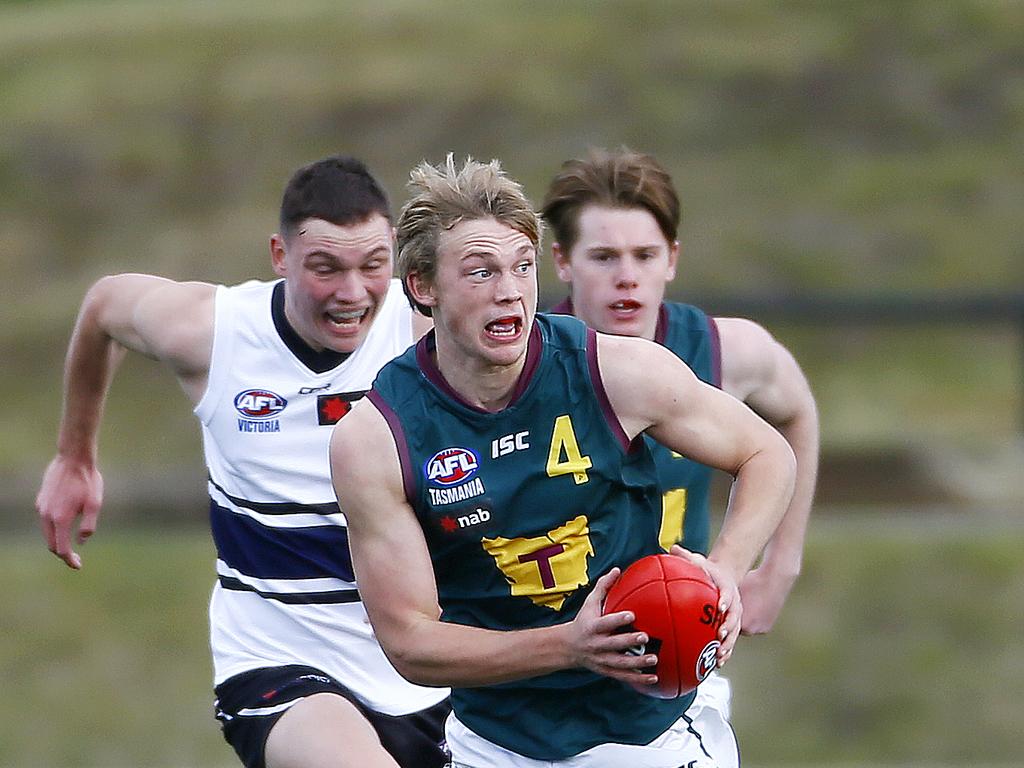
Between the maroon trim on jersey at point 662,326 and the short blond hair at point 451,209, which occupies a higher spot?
the short blond hair at point 451,209

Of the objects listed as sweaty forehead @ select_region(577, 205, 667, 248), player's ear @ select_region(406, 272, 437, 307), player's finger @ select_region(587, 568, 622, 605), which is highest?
sweaty forehead @ select_region(577, 205, 667, 248)

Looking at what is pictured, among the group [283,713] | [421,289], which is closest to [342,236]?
[421,289]

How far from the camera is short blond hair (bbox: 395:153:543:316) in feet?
13.7

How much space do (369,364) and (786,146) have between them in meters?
12.5

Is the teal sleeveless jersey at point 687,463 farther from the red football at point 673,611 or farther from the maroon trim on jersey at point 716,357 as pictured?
the red football at point 673,611

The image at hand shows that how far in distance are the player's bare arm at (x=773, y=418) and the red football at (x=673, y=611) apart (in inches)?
50.6

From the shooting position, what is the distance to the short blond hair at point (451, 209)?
4188 millimetres

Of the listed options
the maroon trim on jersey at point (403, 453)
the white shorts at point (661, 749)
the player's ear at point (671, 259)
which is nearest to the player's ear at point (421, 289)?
the maroon trim on jersey at point (403, 453)

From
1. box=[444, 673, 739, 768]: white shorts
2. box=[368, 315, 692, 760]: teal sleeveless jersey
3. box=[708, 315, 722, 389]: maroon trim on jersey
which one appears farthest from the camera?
box=[708, 315, 722, 389]: maroon trim on jersey

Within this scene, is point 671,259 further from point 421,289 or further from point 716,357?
point 421,289

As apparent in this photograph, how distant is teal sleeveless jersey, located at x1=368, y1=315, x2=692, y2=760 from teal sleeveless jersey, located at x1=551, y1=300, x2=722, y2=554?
0.70 meters

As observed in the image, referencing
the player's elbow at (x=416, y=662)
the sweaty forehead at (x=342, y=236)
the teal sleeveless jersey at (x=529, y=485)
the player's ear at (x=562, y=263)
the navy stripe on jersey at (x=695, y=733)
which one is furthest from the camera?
the player's ear at (x=562, y=263)

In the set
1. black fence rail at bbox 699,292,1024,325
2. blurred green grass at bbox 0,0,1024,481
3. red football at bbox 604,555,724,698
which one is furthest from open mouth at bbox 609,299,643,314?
blurred green grass at bbox 0,0,1024,481

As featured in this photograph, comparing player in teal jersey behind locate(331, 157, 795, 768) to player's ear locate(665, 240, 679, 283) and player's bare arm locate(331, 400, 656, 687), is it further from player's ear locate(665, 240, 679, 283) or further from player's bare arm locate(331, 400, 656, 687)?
player's ear locate(665, 240, 679, 283)
